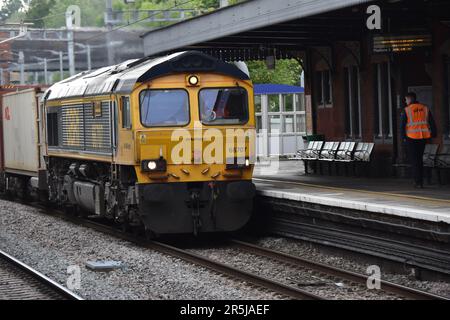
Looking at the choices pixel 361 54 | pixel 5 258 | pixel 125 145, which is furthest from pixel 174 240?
pixel 361 54

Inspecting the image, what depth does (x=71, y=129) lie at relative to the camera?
19.6m

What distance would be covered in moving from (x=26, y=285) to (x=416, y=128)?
744 cm

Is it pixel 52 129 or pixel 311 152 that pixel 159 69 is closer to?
pixel 52 129

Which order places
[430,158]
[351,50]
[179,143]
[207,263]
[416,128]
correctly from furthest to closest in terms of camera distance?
[351,50] → [430,158] → [416,128] → [179,143] → [207,263]

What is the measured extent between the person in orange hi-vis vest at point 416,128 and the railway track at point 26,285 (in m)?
6.89

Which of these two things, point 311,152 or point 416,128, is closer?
point 416,128

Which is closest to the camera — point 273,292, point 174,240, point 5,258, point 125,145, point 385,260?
point 273,292

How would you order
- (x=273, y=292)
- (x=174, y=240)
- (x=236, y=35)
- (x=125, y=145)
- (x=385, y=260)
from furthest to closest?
(x=236, y=35)
(x=174, y=240)
(x=125, y=145)
(x=385, y=260)
(x=273, y=292)

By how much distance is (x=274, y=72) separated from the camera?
4422 centimetres

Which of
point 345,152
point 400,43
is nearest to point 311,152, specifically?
point 345,152
